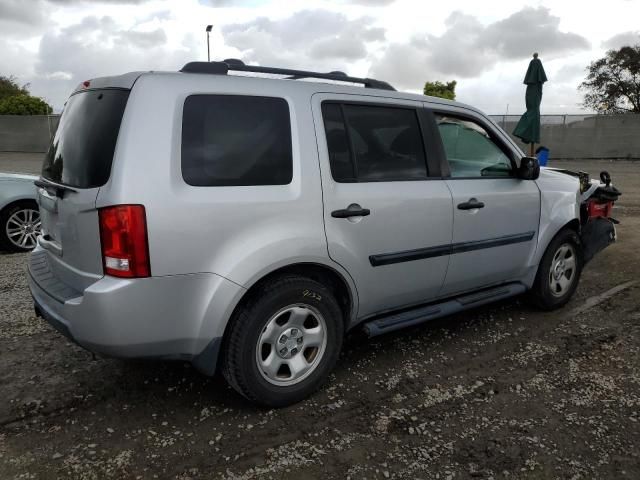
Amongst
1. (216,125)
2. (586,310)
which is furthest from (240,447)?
(586,310)

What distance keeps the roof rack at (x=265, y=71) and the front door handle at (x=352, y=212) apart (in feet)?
2.66

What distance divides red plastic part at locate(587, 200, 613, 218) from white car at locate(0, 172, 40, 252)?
614 cm

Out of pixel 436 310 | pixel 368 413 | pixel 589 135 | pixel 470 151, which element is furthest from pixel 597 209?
pixel 589 135

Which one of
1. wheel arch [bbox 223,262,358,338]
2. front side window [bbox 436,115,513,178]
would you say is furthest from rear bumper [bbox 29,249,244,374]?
front side window [bbox 436,115,513,178]

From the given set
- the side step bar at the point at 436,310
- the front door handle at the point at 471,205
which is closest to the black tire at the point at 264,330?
the side step bar at the point at 436,310

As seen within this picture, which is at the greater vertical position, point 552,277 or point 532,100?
point 532,100

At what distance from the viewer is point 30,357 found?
3.58 meters

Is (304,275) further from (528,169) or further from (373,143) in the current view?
(528,169)

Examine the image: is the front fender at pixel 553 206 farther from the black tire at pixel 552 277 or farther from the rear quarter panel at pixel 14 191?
the rear quarter panel at pixel 14 191

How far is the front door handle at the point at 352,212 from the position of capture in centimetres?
293

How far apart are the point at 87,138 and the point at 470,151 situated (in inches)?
98.5

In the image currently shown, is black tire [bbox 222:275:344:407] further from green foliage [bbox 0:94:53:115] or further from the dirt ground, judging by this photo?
green foliage [bbox 0:94:53:115]

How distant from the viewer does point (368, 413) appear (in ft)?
9.53

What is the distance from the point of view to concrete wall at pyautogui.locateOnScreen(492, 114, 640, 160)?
22922 millimetres
